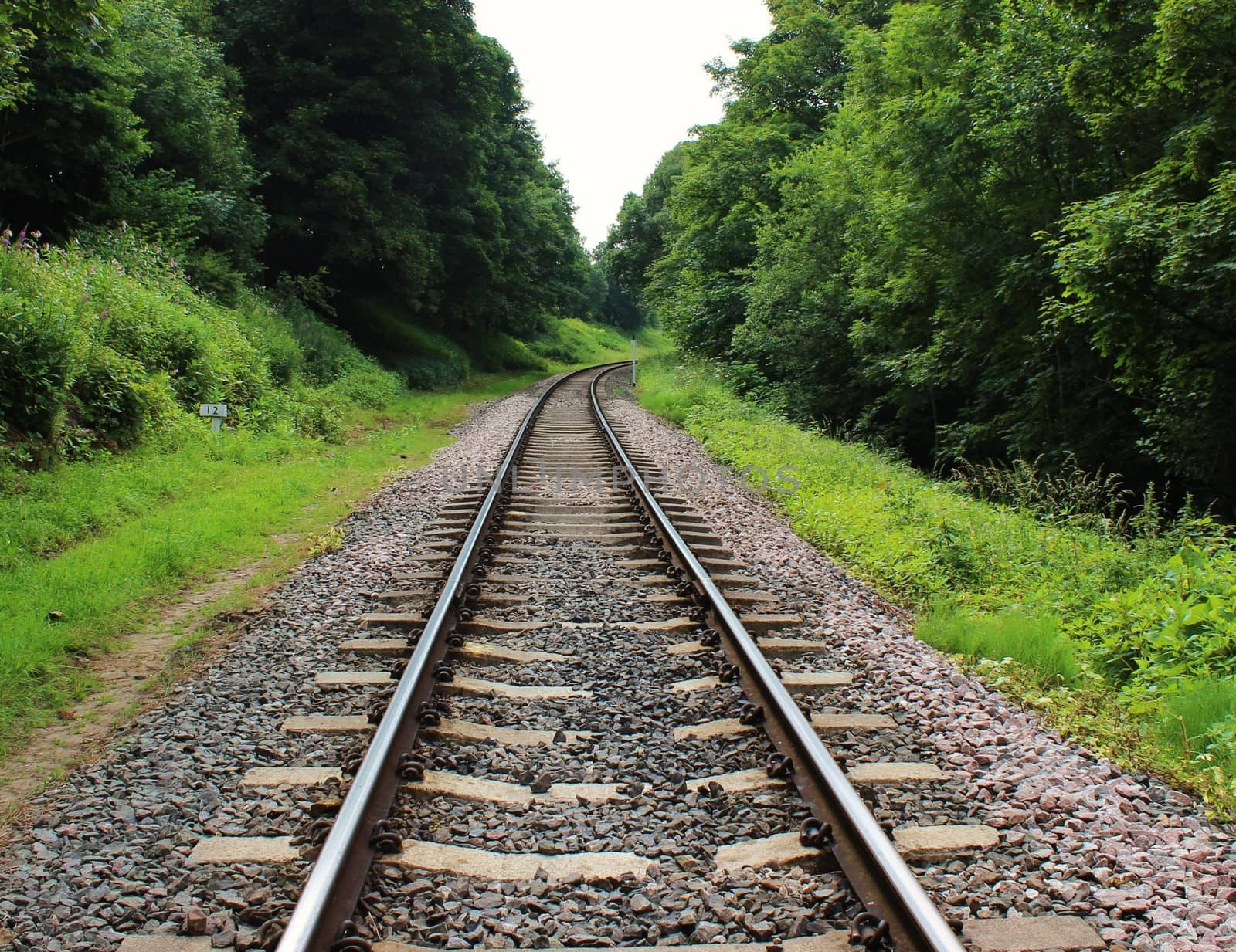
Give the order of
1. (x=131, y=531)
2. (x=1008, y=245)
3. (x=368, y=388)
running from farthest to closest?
(x=368, y=388), (x=1008, y=245), (x=131, y=531)

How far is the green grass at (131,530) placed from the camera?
4555mm

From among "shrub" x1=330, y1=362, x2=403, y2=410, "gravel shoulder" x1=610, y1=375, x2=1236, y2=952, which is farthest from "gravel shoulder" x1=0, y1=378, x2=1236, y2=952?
"shrub" x1=330, y1=362, x2=403, y2=410

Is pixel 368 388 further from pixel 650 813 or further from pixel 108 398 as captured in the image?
pixel 650 813

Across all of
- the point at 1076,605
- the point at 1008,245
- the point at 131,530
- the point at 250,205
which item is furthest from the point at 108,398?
the point at 1008,245

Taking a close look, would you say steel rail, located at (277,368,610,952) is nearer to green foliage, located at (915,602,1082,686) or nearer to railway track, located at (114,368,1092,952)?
railway track, located at (114,368,1092,952)

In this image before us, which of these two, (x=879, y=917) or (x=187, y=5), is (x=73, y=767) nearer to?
(x=879, y=917)

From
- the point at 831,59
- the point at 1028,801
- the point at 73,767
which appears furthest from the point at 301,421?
the point at 831,59

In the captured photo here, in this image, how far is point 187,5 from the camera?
64.4 ft

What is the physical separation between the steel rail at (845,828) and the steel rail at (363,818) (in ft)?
4.87

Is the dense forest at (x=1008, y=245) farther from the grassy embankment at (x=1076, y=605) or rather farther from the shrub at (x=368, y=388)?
the shrub at (x=368, y=388)

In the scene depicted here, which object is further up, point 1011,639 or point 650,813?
point 1011,639

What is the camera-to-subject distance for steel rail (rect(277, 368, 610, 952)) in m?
2.29

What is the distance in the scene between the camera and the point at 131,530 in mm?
7000

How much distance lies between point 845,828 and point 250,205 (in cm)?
2041
